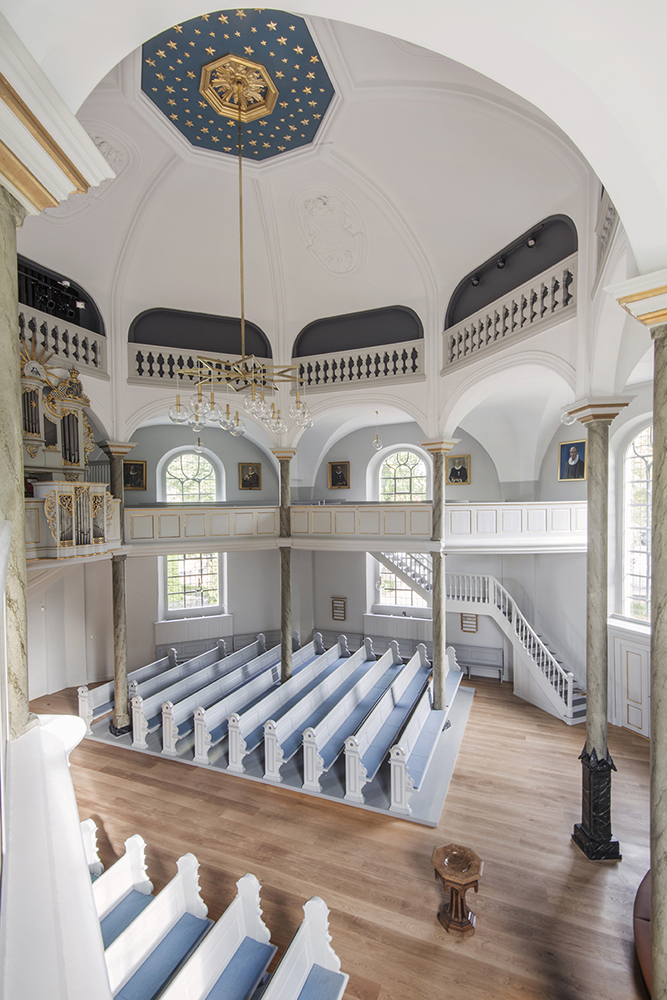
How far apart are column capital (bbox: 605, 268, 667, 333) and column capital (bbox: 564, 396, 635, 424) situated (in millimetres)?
3857

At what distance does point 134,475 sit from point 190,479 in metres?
1.68

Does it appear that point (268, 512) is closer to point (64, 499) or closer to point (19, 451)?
point (64, 499)

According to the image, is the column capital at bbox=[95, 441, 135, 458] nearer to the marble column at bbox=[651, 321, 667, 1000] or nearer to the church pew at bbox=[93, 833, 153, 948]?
the church pew at bbox=[93, 833, 153, 948]

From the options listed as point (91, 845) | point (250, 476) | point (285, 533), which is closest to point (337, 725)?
point (285, 533)

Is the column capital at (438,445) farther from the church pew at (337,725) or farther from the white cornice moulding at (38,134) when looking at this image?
the white cornice moulding at (38,134)

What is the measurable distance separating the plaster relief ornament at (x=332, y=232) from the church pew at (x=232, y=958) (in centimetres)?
1061

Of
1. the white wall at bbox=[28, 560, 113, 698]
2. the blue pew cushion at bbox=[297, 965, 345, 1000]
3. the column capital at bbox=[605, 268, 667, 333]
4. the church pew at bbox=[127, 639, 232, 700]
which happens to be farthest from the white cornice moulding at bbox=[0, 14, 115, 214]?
the white wall at bbox=[28, 560, 113, 698]

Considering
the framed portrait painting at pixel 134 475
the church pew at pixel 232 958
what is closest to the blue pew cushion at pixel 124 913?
the church pew at pixel 232 958

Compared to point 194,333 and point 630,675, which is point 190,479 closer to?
point 194,333

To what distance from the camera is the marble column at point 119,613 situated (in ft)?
34.1

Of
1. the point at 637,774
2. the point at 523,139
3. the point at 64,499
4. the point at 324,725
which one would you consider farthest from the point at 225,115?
the point at 637,774

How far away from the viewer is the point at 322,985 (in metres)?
4.36

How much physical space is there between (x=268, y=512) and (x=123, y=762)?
6.07m

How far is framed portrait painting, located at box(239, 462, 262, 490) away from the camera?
630 inches
